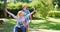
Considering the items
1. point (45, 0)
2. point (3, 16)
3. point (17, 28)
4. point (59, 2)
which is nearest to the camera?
point (17, 28)

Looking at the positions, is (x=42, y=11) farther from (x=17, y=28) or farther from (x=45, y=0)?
(x=17, y=28)

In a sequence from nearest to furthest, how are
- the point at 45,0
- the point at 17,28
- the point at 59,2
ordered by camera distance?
the point at 17,28, the point at 45,0, the point at 59,2

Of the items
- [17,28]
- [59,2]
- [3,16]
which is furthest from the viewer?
[59,2]

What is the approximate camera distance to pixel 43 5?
19.0 metres

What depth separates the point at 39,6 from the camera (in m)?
19.3

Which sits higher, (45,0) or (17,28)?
(45,0)

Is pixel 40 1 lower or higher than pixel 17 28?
higher

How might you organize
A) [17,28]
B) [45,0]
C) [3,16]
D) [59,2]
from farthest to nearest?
[59,2], [3,16], [45,0], [17,28]

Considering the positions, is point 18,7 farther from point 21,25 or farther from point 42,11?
point 21,25

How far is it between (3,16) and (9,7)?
137cm

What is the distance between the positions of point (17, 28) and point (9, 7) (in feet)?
57.1

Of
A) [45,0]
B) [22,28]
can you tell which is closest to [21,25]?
[22,28]

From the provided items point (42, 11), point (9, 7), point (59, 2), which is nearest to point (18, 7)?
point (9, 7)

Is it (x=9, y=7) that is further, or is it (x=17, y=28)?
(x=9, y=7)
